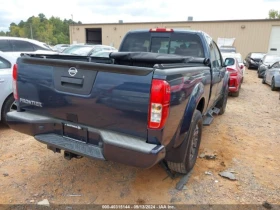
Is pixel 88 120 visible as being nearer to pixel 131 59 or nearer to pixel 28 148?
pixel 131 59

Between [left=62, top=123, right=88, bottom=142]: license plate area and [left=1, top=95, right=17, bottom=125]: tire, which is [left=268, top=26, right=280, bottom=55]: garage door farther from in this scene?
[left=62, top=123, right=88, bottom=142]: license plate area

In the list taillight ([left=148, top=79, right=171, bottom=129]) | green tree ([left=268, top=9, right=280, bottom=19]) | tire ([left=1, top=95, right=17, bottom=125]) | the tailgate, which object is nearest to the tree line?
green tree ([left=268, top=9, right=280, bottom=19])

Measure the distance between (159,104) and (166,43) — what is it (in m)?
2.35

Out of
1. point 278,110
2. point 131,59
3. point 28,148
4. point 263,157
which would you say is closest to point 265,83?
point 278,110

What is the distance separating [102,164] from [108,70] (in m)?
1.75

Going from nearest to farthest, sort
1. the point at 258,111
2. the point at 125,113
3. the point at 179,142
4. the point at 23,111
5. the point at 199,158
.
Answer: the point at 125,113
the point at 179,142
the point at 23,111
the point at 199,158
the point at 258,111

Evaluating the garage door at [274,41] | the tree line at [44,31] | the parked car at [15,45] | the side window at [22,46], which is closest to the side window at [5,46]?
the parked car at [15,45]

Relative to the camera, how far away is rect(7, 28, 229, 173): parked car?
2.13 m

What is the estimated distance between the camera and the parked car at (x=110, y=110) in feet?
6.98

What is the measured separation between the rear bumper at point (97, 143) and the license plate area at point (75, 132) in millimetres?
33

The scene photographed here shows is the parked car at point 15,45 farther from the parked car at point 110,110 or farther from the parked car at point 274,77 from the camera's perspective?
the parked car at point 274,77

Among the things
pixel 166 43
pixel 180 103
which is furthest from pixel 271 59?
pixel 180 103

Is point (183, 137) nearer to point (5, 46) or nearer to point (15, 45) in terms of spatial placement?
point (15, 45)

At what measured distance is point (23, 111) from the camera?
2.91 metres
